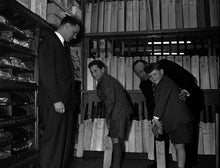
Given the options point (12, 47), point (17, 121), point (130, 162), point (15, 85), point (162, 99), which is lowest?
point (130, 162)

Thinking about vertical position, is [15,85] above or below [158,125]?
above

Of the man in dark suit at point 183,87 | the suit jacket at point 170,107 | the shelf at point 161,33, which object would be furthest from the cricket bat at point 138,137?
the shelf at point 161,33

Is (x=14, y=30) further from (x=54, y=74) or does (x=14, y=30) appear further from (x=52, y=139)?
(x=52, y=139)

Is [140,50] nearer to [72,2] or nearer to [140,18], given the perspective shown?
[140,18]

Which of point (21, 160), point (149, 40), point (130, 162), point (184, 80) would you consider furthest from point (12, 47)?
point (149, 40)

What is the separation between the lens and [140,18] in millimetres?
2785

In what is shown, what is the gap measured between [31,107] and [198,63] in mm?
1775

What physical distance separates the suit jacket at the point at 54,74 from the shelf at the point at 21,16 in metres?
0.22

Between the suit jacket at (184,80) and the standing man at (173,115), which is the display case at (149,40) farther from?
the standing man at (173,115)

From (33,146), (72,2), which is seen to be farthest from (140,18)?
(33,146)

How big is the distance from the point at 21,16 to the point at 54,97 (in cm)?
67

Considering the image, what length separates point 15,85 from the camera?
172 centimetres

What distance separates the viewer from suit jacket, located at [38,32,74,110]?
5.57 feet

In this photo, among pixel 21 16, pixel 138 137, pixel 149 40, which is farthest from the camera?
pixel 149 40
